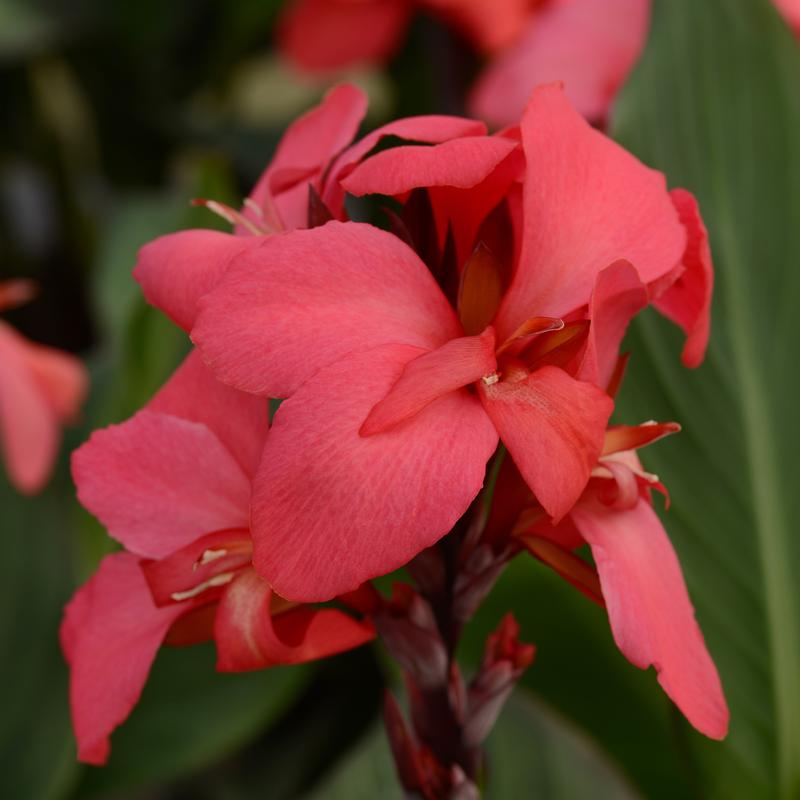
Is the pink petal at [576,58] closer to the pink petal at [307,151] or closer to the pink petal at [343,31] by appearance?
the pink petal at [343,31]

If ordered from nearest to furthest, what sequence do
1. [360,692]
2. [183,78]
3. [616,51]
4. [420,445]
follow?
[420,445] → [616,51] → [360,692] → [183,78]

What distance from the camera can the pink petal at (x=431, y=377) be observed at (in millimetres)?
345

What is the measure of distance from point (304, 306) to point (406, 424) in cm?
5

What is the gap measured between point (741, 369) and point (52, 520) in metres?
0.61

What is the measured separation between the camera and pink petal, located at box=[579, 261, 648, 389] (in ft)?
1.21

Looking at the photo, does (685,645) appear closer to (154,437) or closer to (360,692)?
(154,437)

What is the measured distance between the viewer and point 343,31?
1.32m

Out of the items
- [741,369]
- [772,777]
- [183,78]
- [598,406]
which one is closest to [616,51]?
[741,369]

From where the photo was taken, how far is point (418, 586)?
0.44 meters

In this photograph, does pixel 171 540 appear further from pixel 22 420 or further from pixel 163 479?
pixel 22 420

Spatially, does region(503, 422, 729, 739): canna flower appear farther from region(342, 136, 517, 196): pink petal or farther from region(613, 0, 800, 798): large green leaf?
region(613, 0, 800, 798): large green leaf

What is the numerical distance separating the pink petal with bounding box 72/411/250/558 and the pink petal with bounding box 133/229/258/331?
0.04 meters

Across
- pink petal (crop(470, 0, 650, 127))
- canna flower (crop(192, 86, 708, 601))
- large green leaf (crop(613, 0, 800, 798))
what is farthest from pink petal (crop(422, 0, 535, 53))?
canna flower (crop(192, 86, 708, 601))

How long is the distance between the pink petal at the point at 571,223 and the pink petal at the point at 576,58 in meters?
0.59
